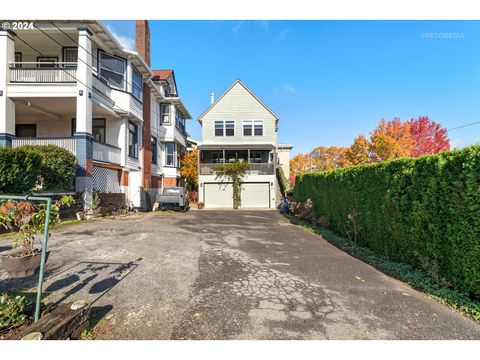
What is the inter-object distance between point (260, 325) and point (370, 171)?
5825 millimetres

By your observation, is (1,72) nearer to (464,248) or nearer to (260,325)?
(260,325)

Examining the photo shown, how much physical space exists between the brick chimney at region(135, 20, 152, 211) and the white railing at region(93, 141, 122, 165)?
10.3ft

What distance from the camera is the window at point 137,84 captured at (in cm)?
1623

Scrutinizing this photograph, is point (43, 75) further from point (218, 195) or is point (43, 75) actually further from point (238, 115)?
point (238, 115)

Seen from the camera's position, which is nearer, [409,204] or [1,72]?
[409,204]

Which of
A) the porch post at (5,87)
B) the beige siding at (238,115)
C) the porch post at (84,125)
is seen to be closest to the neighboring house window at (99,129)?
the porch post at (84,125)

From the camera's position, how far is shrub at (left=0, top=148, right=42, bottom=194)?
27.0ft

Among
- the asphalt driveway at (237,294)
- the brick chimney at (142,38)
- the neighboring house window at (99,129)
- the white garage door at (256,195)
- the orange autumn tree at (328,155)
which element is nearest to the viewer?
the asphalt driveway at (237,294)

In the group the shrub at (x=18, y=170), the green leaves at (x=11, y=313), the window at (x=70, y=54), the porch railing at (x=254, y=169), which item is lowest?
the green leaves at (x=11, y=313)

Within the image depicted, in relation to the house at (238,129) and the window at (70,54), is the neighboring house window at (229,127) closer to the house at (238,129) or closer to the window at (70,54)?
the house at (238,129)

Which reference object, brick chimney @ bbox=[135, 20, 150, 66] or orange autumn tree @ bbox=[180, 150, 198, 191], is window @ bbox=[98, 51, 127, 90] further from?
orange autumn tree @ bbox=[180, 150, 198, 191]

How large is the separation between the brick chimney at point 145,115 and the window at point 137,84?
1.50 meters

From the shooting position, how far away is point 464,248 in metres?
4.08
